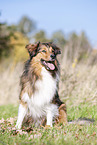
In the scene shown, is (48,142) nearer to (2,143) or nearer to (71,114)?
(2,143)

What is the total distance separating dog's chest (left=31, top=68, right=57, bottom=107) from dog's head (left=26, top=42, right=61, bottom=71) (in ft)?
0.53

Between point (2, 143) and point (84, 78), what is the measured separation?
4.77 m

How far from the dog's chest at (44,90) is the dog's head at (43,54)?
0.16 m

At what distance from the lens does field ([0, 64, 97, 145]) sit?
304cm

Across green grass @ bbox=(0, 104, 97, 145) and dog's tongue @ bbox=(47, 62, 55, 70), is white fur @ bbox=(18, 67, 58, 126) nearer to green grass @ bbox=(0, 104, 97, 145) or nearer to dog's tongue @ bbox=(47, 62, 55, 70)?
dog's tongue @ bbox=(47, 62, 55, 70)

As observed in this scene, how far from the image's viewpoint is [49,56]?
12.9 ft

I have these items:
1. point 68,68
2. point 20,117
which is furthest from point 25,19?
point 20,117

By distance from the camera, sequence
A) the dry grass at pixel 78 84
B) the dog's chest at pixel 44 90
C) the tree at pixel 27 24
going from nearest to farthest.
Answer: the dog's chest at pixel 44 90, the dry grass at pixel 78 84, the tree at pixel 27 24

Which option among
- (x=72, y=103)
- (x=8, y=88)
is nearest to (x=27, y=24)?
(x=8, y=88)

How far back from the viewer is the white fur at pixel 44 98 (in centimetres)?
383

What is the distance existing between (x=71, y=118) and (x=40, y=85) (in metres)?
1.66

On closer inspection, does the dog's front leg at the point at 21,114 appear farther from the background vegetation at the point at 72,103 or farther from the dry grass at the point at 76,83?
the dry grass at the point at 76,83

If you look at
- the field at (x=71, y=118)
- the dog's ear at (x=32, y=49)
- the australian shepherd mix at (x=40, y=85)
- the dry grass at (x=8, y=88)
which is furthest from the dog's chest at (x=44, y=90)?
the dry grass at (x=8, y=88)

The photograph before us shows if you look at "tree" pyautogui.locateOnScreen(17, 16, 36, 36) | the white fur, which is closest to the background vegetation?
the white fur
